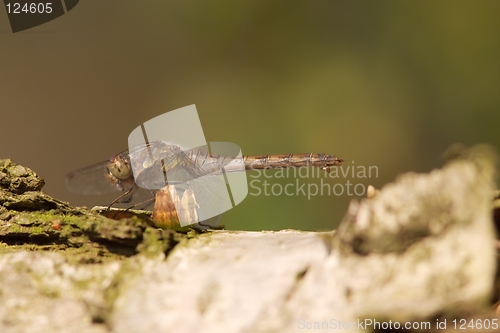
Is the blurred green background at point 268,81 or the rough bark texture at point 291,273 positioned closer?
the rough bark texture at point 291,273

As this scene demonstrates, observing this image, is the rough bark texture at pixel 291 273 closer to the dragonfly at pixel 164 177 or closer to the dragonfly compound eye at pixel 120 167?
the dragonfly at pixel 164 177

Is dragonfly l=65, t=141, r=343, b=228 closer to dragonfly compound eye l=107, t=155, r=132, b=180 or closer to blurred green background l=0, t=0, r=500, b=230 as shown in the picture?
dragonfly compound eye l=107, t=155, r=132, b=180

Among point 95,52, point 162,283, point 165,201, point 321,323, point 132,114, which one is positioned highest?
point 95,52

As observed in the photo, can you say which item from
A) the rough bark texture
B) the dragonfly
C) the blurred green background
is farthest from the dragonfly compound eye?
the blurred green background

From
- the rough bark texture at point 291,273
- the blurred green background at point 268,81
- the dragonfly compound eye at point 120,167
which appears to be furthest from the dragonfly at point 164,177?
the blurred green background at point 268,81

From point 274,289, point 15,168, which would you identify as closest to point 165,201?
point 15,168

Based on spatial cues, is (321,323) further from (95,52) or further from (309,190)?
(95,52)

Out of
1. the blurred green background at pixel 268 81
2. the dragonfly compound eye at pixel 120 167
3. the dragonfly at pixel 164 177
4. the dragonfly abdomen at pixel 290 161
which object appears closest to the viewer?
the dragonfly at pixel 164 177
